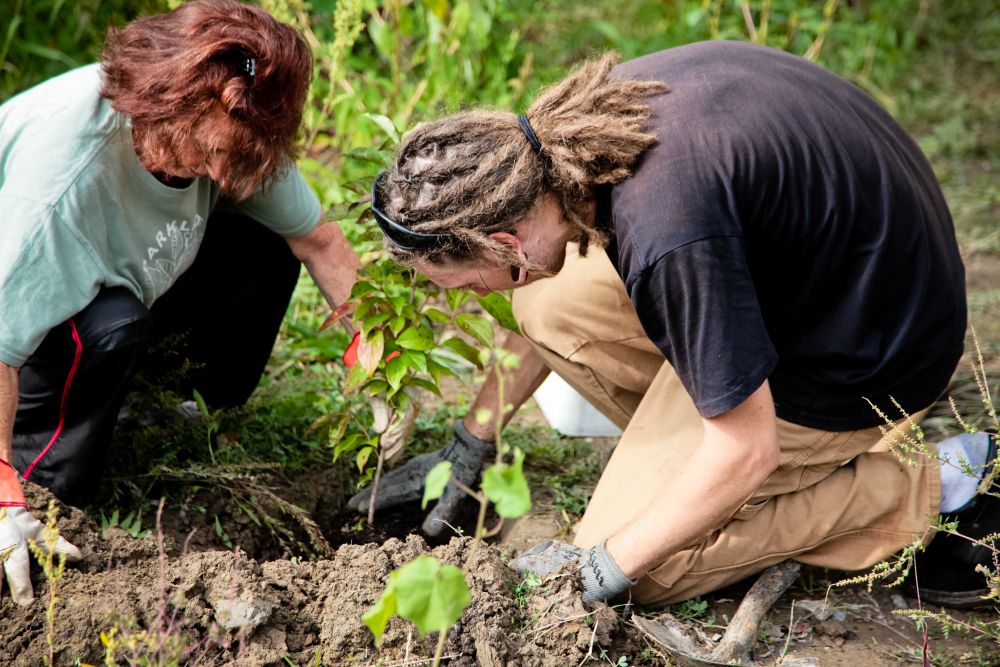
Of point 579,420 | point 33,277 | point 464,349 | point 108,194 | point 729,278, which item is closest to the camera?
point 729,278

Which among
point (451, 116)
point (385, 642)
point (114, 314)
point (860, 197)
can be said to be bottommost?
point (385, 642)

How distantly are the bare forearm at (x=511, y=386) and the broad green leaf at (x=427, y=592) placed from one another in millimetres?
1056

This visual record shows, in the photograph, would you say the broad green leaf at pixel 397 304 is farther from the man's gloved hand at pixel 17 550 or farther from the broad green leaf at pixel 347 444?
the man's gloved hand at pixel 17 550

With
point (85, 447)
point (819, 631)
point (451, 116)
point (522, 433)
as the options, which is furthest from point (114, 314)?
point (819, 631)

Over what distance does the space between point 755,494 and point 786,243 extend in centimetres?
60

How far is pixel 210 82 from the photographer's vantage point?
1.82m

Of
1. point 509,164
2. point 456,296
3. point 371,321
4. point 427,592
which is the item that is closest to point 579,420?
point 456,296

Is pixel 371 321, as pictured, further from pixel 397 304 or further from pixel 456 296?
pixel 456 296

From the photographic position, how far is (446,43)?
365 cm

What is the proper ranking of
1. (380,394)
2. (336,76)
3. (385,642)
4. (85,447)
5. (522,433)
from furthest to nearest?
1. (336,76)
2. (522,433)
3. (380,394)
4. (85,447)
5. (385,642)

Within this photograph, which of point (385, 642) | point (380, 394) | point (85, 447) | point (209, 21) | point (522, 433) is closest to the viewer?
point (385, 642)

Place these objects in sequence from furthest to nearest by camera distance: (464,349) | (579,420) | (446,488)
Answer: (579,420) → (446,488) → (464,349)

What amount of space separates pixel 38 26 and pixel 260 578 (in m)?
2.97

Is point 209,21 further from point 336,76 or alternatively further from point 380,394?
point 336,76
